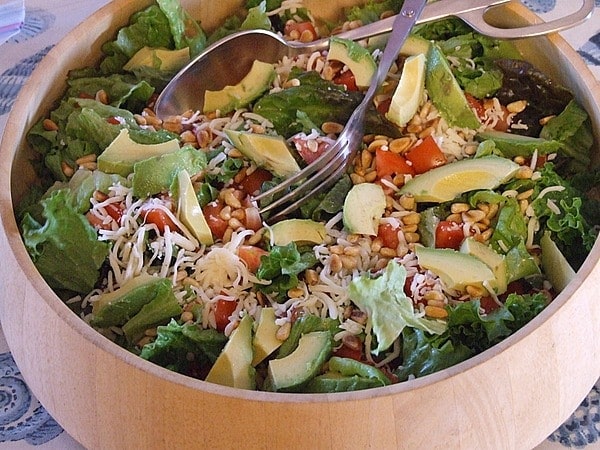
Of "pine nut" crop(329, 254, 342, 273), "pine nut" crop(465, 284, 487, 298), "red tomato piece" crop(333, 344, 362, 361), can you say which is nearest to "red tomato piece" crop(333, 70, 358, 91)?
"pine nut" crop(329, 254, 342, 273)

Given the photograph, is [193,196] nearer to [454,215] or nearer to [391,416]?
[454,215]

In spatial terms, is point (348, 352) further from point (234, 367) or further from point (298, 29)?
point (298, 29)

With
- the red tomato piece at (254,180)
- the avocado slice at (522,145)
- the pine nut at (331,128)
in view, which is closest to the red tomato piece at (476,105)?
the avocado slice at (522,145)

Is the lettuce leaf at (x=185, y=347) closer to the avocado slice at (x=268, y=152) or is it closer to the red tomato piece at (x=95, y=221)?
the red tomato piece at (x=95, y=221)

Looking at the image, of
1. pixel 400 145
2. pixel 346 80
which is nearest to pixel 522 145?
pixel 400 145

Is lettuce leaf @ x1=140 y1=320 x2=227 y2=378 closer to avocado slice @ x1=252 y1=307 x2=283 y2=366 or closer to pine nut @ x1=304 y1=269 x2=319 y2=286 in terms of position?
avocado slice @ x1=252 y1=307 x2=283 y2=366

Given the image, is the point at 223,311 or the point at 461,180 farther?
the point at 461,180
